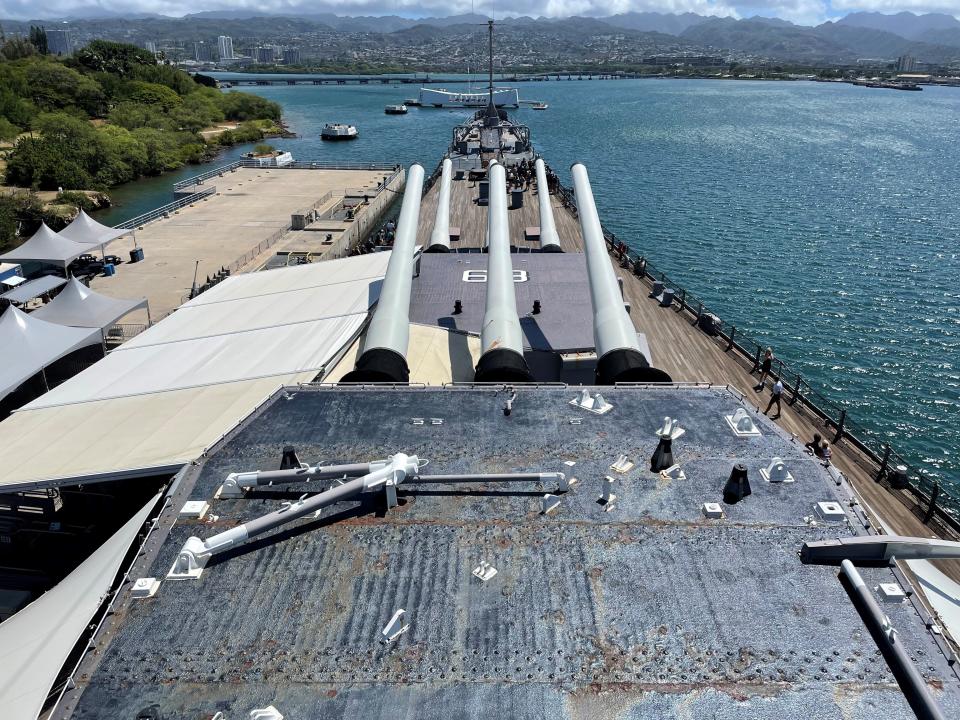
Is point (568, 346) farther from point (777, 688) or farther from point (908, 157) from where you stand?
point (908, 157)

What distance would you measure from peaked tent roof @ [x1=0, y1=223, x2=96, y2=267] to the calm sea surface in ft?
126

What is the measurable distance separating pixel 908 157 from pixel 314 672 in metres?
130

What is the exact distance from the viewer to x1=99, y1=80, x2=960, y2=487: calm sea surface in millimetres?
39812

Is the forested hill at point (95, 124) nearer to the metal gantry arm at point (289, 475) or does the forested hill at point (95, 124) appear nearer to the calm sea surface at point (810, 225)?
the calm sea surface at point (810, 225)

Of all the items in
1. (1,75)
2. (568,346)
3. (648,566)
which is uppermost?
(1,75)

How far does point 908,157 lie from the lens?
108 metres

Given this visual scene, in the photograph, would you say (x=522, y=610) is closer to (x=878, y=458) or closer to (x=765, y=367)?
(x=878, y=458)

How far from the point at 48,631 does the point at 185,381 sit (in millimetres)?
11792

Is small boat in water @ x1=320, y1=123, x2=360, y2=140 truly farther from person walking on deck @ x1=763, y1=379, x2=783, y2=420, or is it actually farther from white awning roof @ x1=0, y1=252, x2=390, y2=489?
person walking on deck @ x1=763, y1=379, x2=783, y2=420

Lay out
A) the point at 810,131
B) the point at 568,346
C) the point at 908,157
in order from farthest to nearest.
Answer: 1. the point at 810,131
2. the point at 908,157
3. the point at 568,346

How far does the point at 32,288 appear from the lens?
4044cm

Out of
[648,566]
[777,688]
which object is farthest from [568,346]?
[777,688]

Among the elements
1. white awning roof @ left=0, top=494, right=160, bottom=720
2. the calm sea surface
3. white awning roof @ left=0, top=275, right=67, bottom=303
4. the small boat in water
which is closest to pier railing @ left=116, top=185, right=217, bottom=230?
the calm sea surface

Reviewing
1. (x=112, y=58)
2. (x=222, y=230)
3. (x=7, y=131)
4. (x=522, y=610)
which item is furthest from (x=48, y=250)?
(x=112, y=58)
